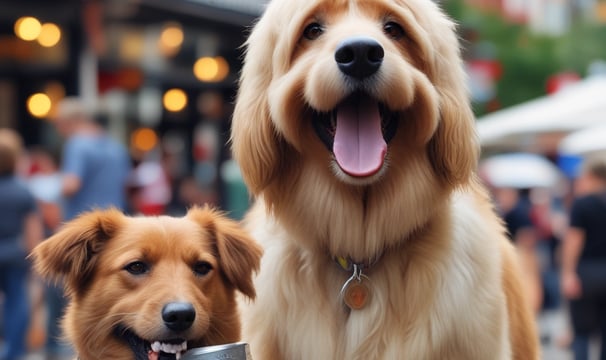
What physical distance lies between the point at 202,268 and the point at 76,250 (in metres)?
0.53

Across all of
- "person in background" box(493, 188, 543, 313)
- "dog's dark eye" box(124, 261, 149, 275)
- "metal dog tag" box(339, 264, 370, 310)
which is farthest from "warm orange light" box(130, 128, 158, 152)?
"metal dog tag" box(339, 264, 370, 310)

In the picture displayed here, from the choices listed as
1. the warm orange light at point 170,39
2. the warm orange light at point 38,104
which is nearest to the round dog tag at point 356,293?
the warm orange light at point 38,104

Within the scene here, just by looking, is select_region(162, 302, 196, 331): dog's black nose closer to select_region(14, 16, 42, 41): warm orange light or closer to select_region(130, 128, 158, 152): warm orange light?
select_region(14, 16, 42, 41): warm orange light

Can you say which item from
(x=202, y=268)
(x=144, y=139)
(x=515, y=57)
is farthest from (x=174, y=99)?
(x=515, y=57)

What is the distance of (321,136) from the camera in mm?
4059

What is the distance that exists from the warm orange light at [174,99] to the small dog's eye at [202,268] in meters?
19.6

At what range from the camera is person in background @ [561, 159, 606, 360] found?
977cm

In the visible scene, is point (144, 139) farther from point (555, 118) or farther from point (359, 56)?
point (359, 56)

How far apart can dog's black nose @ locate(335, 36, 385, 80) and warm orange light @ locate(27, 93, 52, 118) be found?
1697 centimetres

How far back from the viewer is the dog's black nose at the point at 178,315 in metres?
3.92

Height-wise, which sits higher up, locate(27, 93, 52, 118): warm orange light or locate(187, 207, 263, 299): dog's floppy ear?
locate(27, 93, 52, 118): warm orange light

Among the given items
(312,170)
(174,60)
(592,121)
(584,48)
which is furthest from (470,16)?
(312,170)

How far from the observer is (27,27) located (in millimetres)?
18188

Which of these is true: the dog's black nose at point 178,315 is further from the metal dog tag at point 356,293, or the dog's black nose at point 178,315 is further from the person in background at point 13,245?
the person in background at point 13,245
